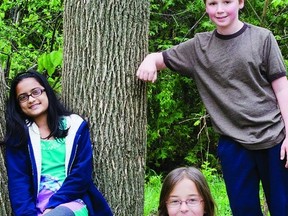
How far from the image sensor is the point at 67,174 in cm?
334

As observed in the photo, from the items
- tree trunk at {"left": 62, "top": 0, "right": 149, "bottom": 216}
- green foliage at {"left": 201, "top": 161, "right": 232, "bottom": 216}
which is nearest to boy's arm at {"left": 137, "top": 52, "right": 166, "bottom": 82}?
tree trunk at {"left": 62, "top": 0, "right": 149, "bottom": 216}

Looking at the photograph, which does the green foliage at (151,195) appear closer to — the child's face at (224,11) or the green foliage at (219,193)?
the green foliage at (219,193)

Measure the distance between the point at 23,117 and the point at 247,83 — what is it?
1.41 meters

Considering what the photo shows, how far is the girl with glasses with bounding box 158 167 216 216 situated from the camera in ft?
9.11

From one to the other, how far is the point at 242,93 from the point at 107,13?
1.02 metres

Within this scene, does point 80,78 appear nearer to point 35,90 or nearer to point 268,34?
point 35,90

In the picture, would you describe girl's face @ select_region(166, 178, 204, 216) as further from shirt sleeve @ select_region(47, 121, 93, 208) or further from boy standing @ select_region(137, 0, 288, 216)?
shirt sleeve @ select_region(47, 121, 93, 208)

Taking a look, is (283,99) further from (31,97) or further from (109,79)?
(31,97)

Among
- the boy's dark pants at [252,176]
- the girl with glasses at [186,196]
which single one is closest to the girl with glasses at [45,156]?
the girl with glasses at [186,196]

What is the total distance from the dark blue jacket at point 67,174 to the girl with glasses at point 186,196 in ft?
2.14

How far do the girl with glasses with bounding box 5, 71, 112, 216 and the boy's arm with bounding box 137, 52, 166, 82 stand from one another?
0.49 m

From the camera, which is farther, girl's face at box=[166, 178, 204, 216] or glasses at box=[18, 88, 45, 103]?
glasses at box=[18, 88, 45, 103]

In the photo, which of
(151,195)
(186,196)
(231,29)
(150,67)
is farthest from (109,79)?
(151,195)

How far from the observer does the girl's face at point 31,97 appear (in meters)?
3.36
